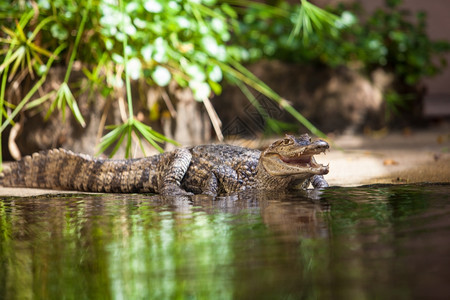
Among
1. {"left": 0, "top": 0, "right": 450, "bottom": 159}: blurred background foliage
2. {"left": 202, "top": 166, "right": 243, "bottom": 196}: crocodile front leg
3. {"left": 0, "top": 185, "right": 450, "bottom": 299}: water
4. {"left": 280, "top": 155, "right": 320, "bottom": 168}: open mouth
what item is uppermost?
{"left": 0, "top": 0, "right": 450, "bottom": 159}: blurred background foliage

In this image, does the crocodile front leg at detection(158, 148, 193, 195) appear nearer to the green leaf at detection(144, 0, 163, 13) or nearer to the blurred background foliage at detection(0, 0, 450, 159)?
the blurred background foliage at detection(0, 0, 450, 159)

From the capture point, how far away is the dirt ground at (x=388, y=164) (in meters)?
3.76

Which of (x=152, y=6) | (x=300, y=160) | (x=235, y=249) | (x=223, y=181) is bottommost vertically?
(x=235, y=249)

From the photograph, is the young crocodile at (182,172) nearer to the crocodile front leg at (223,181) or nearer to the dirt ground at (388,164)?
the crocodile front leg at (223,181)

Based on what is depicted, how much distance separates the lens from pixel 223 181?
12.4 ft

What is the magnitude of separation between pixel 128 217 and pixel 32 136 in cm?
314

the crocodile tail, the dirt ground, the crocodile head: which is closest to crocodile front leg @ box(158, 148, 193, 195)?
the crocodile tail

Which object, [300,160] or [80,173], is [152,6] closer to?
[80,173]

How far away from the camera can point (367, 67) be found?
29.0ft

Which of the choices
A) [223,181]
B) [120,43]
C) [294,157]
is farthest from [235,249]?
[120,43]

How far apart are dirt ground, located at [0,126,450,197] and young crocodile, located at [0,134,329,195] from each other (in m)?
0.25

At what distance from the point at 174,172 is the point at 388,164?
5.67ft

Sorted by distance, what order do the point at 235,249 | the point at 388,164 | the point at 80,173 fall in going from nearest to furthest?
the point at 235,249 → the point at 80,173 → the point at 388,164

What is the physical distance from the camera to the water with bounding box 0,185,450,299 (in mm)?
1500
